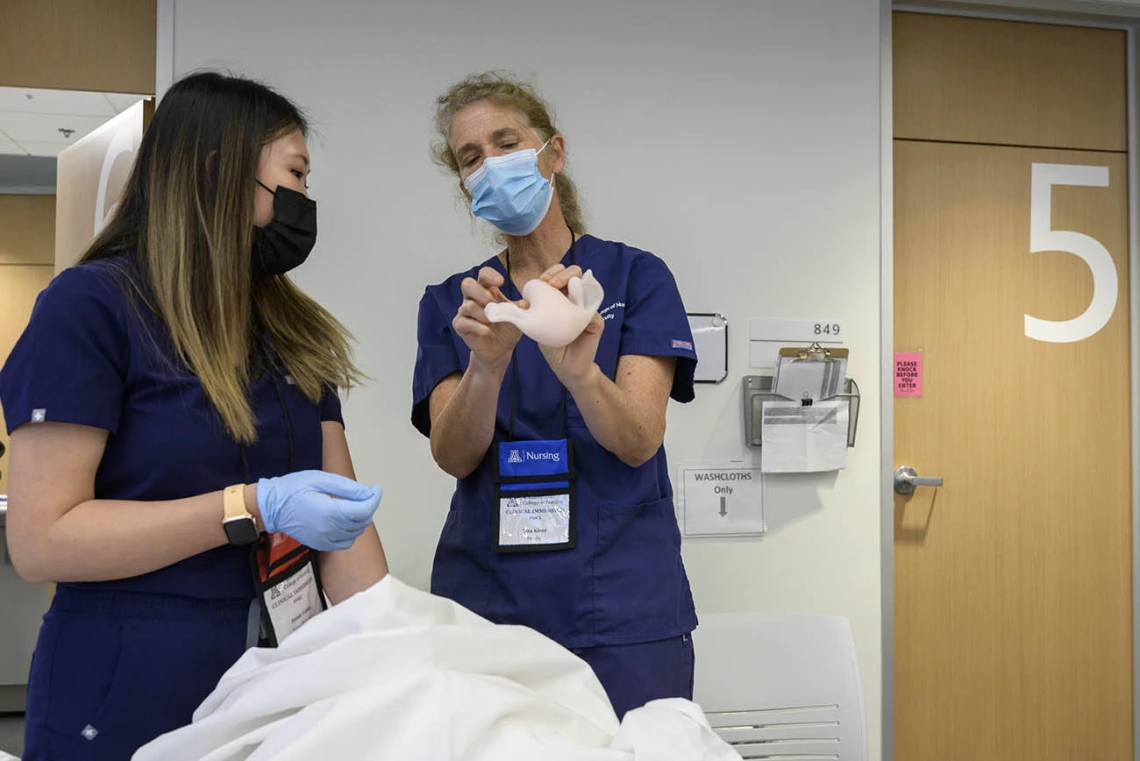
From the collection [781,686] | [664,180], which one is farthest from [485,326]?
[664,180]

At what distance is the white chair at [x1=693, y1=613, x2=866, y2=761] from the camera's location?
1790 mm

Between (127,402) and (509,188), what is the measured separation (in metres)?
0.71

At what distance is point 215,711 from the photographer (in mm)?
866

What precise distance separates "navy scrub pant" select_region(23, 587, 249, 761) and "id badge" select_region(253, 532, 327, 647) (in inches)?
2.6

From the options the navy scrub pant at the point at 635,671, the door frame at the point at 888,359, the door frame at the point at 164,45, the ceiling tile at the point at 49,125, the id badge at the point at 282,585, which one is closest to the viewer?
the id badge at the point at 282,585

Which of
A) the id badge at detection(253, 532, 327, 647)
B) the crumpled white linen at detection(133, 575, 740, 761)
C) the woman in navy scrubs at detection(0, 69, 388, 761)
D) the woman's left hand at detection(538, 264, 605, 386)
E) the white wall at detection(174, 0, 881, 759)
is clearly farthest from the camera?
the white wall at detection(174, 0, 881, 759)

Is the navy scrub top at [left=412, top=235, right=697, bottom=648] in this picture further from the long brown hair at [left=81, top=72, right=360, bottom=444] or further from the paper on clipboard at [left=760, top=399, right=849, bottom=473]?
the paper on clipboard at [left=760, top=399, right=849, bottom=473]

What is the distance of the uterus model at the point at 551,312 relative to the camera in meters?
1.21

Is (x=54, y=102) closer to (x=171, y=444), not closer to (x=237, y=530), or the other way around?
(x=171, y=444)

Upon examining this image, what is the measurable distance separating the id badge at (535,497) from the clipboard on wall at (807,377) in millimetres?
1280

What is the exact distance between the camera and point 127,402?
105 cm

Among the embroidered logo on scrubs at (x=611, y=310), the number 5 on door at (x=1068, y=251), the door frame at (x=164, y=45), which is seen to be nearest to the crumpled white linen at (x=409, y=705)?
the embroidered logo on scrubs at (x=611, y=310)

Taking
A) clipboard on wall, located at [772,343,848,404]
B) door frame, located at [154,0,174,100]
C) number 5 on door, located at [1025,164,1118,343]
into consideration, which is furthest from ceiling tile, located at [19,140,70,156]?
number 5 on door, located at [1025,164,1118,343]

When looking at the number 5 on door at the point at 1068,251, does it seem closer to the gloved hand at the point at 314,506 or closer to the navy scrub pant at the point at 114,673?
the gloved hand at the point at 314,506
